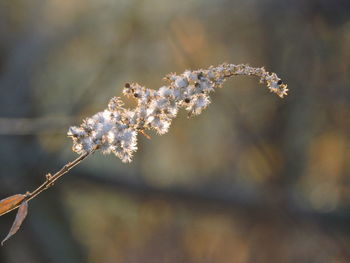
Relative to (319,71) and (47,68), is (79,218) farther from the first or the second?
(319,71)

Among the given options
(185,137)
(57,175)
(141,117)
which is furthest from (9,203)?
(185,137)

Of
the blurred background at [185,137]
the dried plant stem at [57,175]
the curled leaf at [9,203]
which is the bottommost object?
the dried plant stem at [57,175]

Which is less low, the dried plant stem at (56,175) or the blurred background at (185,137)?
the blurred background at (185,137)

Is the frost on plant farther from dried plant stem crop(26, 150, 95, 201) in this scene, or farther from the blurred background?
the blurred background

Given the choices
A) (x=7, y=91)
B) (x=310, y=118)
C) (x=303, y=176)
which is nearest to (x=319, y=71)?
(x=310, y=118)

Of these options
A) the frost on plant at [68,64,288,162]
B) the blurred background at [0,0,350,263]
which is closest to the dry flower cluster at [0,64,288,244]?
the frost on plant at [68,64,288,162]

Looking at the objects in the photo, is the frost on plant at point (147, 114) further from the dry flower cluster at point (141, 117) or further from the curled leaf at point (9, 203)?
the curled leaf at point (9, 203)

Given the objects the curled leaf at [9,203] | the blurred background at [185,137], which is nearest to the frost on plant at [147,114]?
the curled leaf at [9,203]
